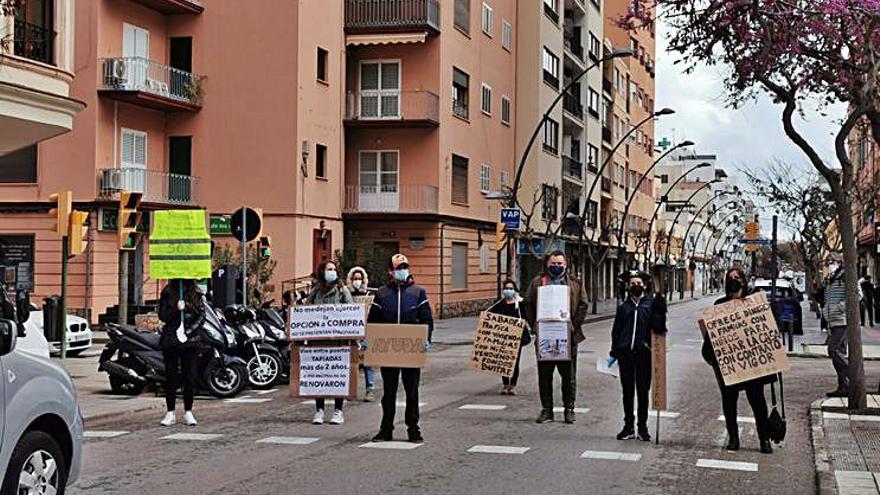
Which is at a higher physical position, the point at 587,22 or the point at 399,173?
the point at 587,22

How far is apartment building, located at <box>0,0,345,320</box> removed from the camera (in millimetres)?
31984

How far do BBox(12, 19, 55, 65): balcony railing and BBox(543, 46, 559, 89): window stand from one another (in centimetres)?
3585

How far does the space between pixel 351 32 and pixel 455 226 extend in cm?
826

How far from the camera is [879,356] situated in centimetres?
2341

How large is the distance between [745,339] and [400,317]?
3.52 meters

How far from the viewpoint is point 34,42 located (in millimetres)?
16125

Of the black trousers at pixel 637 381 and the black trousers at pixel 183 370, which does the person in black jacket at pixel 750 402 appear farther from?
the black trousers at pixel 183 370

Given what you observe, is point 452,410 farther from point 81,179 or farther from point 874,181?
point 874,181

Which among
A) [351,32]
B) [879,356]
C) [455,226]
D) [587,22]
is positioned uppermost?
[587,22]

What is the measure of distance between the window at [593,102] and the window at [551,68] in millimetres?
7914

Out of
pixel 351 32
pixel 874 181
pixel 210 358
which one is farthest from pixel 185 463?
pixel 874 181

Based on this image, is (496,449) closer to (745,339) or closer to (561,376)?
(561,376)

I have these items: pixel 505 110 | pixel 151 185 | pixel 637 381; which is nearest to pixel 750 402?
pixel 637 381

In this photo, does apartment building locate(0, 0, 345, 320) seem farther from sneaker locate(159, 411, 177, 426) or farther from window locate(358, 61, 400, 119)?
sneaker locate(159, 411, 177, 426)
